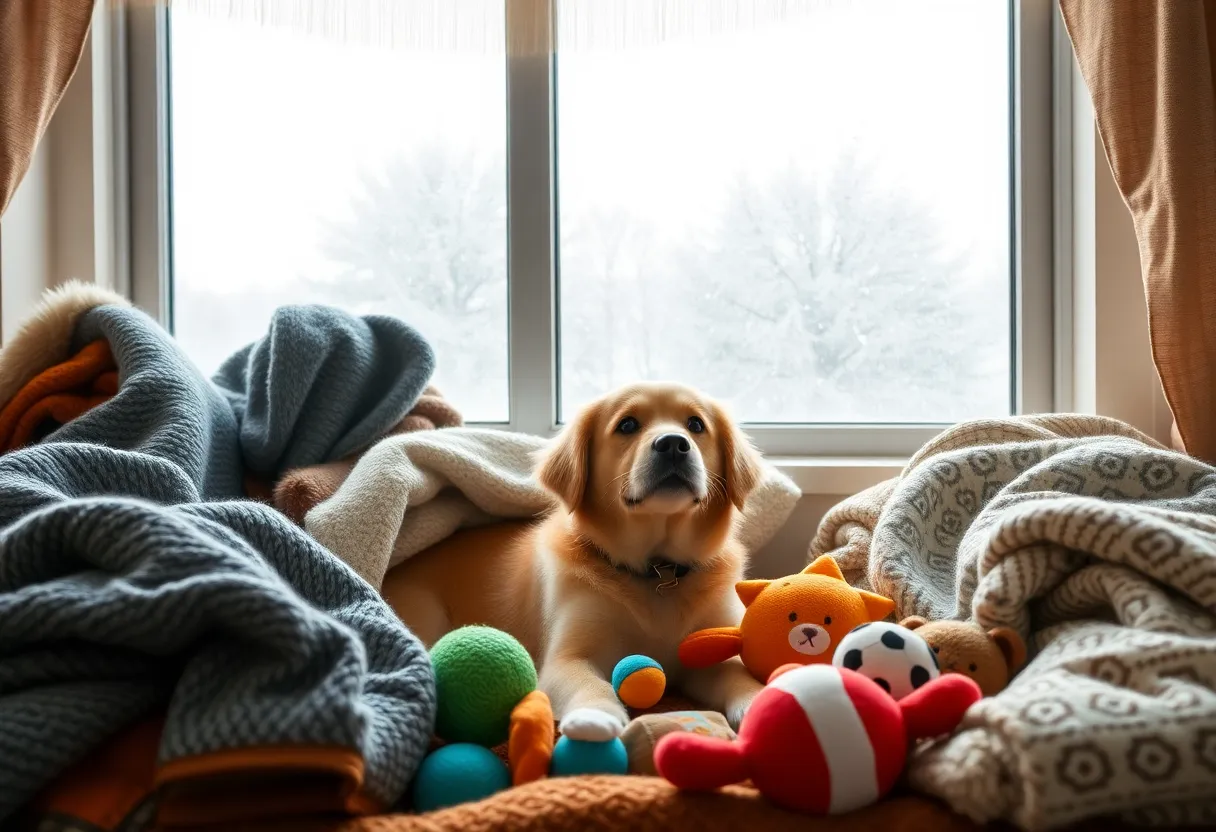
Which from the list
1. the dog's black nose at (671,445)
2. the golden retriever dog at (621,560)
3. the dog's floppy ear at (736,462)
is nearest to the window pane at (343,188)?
the golden retriever dog at (621,560)

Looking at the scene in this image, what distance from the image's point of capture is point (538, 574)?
157 cm

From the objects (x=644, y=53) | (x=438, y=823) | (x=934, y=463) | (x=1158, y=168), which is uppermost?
(x=644, y=53)

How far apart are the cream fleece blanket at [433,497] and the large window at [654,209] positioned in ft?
1.27

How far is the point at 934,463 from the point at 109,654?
112 cm

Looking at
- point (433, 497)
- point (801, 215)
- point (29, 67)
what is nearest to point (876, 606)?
point (433, 497)

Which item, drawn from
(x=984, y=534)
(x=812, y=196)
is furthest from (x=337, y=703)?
(x=812, y=196)

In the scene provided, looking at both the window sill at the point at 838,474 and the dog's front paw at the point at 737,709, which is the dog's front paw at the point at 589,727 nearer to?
the dog's front paw at the point at 737,709

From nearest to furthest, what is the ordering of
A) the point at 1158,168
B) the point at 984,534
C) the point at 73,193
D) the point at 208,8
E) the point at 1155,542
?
the point at 1155,542
the point at 984,534
the point at 1158,168
the point at 208,8
the point at 73,193

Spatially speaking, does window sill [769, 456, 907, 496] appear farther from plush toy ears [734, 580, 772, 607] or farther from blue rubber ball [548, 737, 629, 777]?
blue rubber ball [548, 737, 629, 777]

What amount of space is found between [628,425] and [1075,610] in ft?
2.42

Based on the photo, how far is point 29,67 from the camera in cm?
170

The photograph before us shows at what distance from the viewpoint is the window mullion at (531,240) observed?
206 cm

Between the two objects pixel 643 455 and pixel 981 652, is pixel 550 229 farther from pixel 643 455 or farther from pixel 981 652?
pixel 981 652

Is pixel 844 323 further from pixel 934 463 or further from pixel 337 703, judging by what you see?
pixel 337 703
